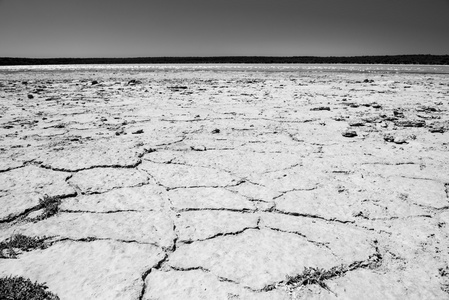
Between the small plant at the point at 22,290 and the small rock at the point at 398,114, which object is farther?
the small rock at the point at 398,114

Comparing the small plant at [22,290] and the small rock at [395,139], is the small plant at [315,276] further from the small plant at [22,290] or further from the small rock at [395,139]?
the small rock at [395,139]

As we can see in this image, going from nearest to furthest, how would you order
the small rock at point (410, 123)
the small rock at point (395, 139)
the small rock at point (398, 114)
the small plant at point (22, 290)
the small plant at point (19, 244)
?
1. the small plant at point (22, 290)
2. the small plant at point (19, 244)
3. the small rock at point (395, 139)
4. the small rock at point (410, 123)
5. the small rock at point (398, 114)

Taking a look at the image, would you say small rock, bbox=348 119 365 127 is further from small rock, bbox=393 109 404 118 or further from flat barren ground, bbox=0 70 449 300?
small rock, bbox=393 109 404 118

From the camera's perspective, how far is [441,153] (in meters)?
2.08

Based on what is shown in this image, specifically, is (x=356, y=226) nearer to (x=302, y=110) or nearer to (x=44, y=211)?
(x=44, y=211)

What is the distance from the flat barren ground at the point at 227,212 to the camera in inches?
36.4

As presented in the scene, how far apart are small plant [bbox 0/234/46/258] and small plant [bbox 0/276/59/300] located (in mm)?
Answer: 165

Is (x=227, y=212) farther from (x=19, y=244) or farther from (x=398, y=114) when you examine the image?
(x=398, y=114)

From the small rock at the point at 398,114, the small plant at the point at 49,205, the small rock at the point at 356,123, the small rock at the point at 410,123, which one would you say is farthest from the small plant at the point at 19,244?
the small rock at the point at 398,114

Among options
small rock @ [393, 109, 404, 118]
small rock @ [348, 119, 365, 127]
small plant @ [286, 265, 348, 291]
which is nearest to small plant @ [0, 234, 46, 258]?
small plant @ [286, 265, 348, 291]

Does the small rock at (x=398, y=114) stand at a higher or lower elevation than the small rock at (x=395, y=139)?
higher

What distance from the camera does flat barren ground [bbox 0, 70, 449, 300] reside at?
36.4 inches

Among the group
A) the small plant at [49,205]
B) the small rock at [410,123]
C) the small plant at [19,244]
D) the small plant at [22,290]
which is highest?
the small rock at [410,123]

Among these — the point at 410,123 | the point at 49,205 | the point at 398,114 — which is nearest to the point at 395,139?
the point at 410,123
